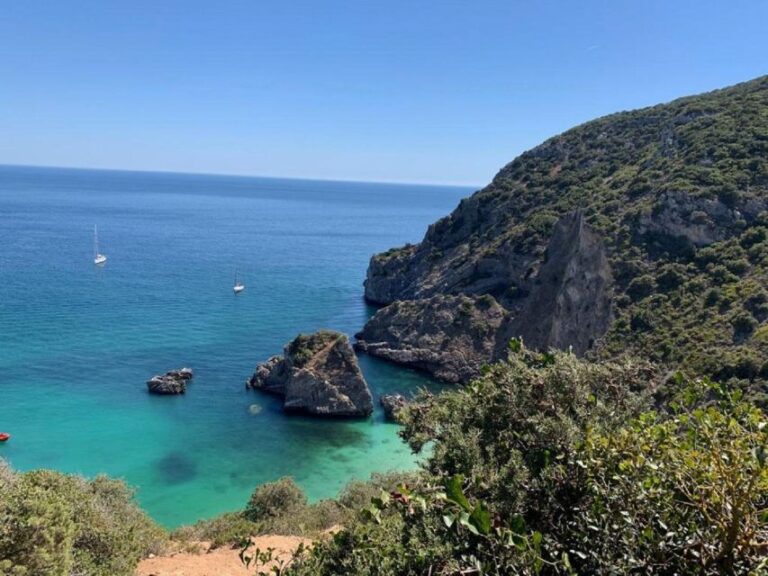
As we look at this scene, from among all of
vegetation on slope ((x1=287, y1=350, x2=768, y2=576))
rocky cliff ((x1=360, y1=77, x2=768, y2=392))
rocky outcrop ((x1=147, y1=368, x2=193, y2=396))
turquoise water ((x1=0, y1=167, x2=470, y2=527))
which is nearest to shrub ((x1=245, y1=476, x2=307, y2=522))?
turquoise water ((x1=0, y1=167, x2=470, y2=527))

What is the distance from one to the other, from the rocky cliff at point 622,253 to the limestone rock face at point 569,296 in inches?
4.3

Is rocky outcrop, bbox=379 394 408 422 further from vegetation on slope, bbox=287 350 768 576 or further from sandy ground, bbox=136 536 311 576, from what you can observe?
vegetation on slope, bbox=287 350 768 576

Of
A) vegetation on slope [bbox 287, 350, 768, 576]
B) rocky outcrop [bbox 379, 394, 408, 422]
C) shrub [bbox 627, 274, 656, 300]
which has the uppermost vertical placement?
vegetation on slope [bbox 287, 350, 768, 576]

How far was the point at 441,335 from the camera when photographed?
162ft

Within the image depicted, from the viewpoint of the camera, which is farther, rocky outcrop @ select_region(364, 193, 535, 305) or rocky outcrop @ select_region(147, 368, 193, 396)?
rocky outcrop @ select_region(364, 193, 535, 305)

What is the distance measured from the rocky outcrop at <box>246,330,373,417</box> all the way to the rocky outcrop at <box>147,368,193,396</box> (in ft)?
15.8

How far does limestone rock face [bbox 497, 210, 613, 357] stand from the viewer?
1502 inches

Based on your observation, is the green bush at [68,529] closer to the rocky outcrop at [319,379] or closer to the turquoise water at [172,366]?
the turquoise water at [172,366]

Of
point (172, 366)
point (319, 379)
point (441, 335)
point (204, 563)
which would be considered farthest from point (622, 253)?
point (172, 366)

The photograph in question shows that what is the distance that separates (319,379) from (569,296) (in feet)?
62.9

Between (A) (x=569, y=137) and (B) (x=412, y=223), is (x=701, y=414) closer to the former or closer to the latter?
(A) (x=569, y=137)

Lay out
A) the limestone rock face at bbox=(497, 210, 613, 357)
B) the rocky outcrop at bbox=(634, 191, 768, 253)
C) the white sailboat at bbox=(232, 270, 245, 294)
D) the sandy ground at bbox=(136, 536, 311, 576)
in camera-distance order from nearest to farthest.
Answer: the sandy ground at bbox=(136, 536, 311, 576)
the rocky outcrop at bbox=(634, 191, 768, 253)
the limestone rock face at bbox=(497, 210, 613, 357)
the white sailboat at bbox=(232, 270, 245, 294)

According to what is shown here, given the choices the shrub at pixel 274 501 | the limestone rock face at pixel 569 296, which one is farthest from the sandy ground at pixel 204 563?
the limestone rock face at pixel 569 296

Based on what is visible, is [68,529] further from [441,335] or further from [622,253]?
[441,335]
